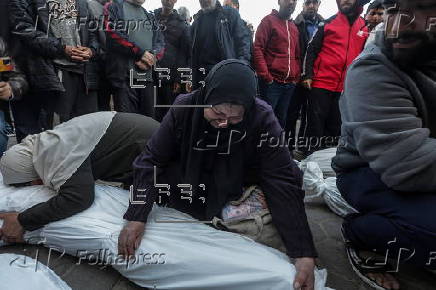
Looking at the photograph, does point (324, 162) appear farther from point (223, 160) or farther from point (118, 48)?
point (118, 48)

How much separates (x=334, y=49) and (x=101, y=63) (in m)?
2.07

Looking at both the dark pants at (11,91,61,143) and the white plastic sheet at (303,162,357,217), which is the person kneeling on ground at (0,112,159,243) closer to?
the dark pants at (11,91,61,143)

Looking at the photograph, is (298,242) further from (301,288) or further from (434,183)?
(434,183)

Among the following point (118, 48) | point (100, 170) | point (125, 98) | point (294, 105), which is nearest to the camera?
point (100, 170)

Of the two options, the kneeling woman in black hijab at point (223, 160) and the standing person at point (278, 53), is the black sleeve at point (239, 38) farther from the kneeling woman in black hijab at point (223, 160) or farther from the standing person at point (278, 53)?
the kneeling woman in black hijab at point (223, 160)

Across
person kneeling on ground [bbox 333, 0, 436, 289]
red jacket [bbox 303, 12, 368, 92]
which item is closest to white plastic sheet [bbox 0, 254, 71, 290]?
person kneeling on ground [bbox 333, 0, 436, 289]

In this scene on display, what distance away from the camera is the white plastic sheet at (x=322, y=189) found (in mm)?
2193

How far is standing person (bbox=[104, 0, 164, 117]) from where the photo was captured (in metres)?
2.90

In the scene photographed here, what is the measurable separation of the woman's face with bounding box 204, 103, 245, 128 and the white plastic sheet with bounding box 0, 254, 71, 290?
0.88 m

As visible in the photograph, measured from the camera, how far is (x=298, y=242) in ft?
Result: 4.59

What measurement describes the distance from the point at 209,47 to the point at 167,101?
2.37ft

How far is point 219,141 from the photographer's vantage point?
1.51m

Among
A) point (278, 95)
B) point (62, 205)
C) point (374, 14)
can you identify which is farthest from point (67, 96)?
point (374, 14)

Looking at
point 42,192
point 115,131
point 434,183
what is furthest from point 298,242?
point 42,192
